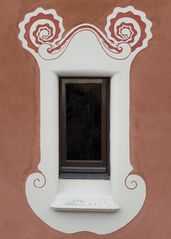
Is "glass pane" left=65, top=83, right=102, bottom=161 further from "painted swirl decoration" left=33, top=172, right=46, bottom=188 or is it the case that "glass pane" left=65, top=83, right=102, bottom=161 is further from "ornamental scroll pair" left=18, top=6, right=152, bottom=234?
"painted swirl decoration" left=33, top=172, right=46, bottom=188

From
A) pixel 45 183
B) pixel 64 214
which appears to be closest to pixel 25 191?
pixel 45 183

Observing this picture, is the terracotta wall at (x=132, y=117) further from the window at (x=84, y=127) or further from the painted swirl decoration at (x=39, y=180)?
the window at (x=84, y=127)

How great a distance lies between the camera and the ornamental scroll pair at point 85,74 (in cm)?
294

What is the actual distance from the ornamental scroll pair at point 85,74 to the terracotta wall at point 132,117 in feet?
0.19

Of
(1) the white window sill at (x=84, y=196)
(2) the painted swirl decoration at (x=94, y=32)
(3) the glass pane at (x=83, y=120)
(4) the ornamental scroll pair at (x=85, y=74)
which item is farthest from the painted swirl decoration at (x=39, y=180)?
(2) the painted swirl decoration at (x=94, y=32)

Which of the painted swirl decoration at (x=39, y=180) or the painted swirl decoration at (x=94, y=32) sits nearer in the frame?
the painted swirl decoration at (x=94, y=32)

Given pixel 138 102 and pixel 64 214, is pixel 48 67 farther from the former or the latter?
pixel 64 214

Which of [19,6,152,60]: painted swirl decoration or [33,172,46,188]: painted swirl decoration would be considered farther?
[33,172,46,188]: painted swirl decoration

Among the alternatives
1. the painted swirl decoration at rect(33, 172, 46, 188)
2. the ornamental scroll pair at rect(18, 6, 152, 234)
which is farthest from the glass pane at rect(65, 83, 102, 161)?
the painted swirl decoration at rect(33, 172, 46, 188)

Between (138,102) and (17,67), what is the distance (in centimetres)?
112

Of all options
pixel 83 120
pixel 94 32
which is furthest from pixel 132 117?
pixel 94 32

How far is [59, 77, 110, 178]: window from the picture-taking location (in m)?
3.14

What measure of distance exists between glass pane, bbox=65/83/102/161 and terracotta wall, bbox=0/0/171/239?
0.33 metres

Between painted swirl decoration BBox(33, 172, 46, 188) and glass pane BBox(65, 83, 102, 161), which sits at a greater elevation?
glass pane BBox(65, 83, 102, 161)
